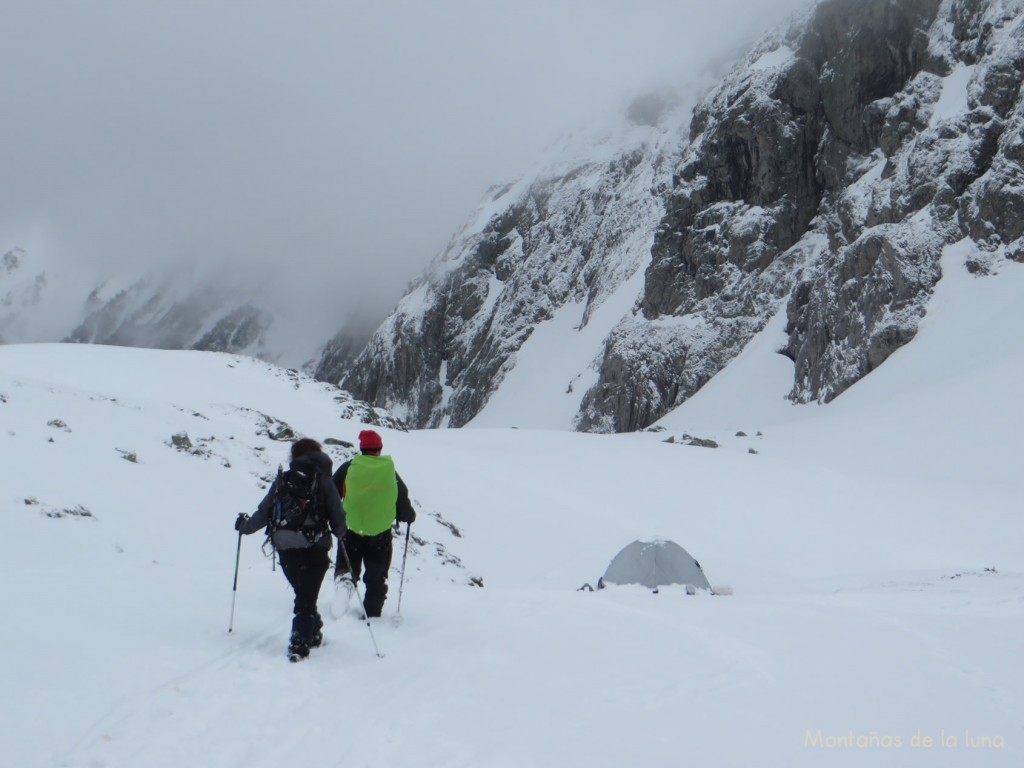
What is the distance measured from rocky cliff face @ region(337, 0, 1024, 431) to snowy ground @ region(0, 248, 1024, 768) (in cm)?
3443

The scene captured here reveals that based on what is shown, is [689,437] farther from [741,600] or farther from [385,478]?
[385,478]

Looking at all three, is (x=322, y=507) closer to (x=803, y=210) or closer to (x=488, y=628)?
(x=488, y=628)

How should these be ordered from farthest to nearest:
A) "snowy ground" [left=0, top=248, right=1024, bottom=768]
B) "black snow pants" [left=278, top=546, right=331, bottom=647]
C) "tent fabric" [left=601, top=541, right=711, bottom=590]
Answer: "tent fabric" [left=601, top=541, right=711, bottom=590] → "black snow pants" [left=278, top=546, right=331, bottom=647] → "snowy ground" [left=0, top=248, right=1024, bottom=768]

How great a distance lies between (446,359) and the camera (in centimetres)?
13062

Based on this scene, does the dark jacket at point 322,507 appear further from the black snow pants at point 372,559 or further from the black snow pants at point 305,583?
the black snow pants at point 372,559

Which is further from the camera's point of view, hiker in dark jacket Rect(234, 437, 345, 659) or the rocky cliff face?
the rocky cliff face

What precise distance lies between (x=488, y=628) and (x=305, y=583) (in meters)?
2.37

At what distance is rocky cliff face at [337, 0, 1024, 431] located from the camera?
53.8 metres

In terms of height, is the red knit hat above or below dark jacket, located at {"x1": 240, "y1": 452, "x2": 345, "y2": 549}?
above

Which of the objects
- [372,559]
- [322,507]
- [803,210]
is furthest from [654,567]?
[803,210]

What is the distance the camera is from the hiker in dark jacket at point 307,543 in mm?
6523

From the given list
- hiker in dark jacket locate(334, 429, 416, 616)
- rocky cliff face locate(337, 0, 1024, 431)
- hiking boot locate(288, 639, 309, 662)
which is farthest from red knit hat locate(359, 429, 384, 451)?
rocky cliff face locate(337, 0, 1024, 431)

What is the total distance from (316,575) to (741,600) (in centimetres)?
683

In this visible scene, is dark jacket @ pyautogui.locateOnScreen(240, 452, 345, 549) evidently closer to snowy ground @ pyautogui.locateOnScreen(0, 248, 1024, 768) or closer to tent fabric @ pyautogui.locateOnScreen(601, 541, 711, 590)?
snowy ground @ pyautogui.locateOnScreen(0, 248, 1024, 768)
